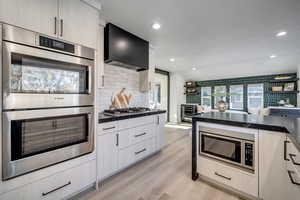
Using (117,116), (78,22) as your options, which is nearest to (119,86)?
(117,116)

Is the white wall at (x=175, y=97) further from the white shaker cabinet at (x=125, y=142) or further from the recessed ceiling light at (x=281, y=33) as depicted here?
the recessed ceiling light at (x=281, y=33)

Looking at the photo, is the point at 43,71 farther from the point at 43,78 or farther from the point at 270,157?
the point at 270,157

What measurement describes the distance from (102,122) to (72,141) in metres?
0.41

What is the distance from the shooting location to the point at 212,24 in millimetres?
2266

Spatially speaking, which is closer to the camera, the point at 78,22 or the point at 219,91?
the point at 78,22

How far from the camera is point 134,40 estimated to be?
8.79 ft

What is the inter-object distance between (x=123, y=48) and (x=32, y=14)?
4.44ft

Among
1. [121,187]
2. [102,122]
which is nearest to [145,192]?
[121,187]

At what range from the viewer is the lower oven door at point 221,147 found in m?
1.61

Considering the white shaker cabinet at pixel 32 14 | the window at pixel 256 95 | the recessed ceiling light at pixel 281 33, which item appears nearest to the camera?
the white shaker cabinet at pixel 32 14

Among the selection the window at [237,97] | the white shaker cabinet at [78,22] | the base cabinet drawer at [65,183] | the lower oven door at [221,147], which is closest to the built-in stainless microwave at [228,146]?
the lower oven door at [221,147]

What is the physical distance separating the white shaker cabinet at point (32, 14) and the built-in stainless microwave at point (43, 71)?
0.19 ft

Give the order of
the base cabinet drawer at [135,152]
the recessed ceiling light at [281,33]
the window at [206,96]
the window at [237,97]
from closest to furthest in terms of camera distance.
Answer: the base cabinet drawer at [135,152] < the recessed ceiling light at [281,33] < the window at [237,97] < the window at [206,96]

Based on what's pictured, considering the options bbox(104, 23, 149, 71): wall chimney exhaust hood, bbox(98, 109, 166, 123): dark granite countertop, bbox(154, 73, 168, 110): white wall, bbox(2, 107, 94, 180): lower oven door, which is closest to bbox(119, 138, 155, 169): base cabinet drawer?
bbox(98, 109, 166, 123): dark granite countertop
